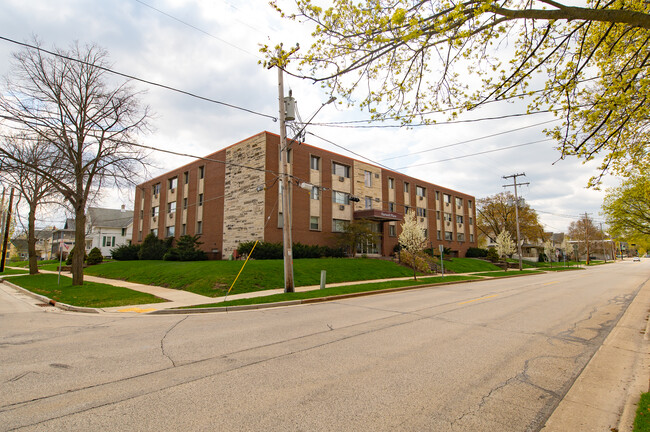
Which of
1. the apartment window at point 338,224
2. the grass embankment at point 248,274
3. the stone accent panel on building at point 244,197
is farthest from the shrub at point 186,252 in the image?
the apartment window at point 338,224

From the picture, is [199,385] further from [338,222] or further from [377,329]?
[338,222]

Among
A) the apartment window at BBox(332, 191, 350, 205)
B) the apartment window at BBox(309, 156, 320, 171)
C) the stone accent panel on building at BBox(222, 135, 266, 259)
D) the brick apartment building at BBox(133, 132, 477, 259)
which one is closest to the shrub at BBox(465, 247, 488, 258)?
the brick apartment building at BBox(133, 132, 477, 259)

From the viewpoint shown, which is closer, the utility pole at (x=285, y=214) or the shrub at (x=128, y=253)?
the utility pole at (x=285, y=214)

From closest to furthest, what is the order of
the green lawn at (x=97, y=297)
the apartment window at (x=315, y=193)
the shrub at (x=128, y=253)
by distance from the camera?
the green lawn at (x=97, y=297), the apartment window at (x=315, y=193), the shrub at (x=128, y=253)

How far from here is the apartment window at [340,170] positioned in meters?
32.8

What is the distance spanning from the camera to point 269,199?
2664 centimetres

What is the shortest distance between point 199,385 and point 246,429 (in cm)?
142

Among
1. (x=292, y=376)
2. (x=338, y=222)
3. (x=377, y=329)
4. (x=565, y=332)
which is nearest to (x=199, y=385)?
(x=292, y=376)

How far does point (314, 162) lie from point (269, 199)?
6.69m

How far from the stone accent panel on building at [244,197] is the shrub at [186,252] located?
2.27 metres

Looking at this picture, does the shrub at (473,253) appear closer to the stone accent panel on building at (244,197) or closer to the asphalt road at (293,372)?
the stone accent panel on building at (244,197)

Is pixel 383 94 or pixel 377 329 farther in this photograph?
pixel 377 329

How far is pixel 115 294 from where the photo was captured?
46.8 ft

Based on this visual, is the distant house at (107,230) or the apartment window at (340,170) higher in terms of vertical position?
the apartment window at (340,170)
